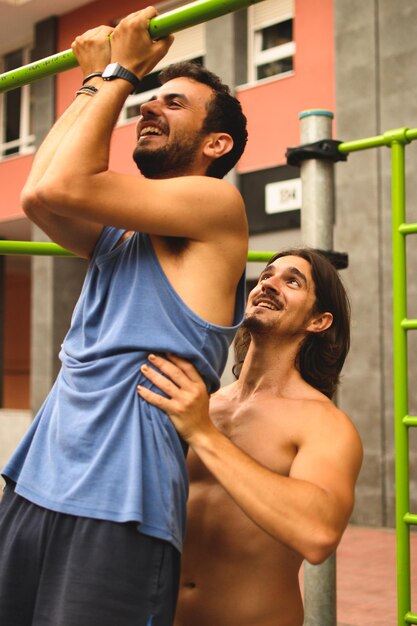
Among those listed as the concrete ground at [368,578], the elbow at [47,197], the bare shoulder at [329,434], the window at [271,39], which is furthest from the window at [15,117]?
the elbow at [47,197]

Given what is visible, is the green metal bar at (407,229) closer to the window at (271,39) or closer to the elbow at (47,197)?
the elbow at (47,197)

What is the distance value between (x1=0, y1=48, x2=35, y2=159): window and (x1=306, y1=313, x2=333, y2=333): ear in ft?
39.4

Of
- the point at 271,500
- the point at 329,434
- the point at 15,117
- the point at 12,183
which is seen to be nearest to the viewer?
the point at 271,500

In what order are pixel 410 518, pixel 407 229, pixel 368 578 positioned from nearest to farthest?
pixel 410 518
pixel 407 229
pixel 368 578

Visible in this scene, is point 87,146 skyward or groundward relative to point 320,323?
skyward

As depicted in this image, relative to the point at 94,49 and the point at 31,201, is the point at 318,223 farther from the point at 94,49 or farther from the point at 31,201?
the point at 31,201

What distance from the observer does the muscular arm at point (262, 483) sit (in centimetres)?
180

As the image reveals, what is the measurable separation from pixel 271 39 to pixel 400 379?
26.7 feet

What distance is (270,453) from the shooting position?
2.27m

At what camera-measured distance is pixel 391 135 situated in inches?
118

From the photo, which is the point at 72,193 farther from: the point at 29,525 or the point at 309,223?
the point at 309,223

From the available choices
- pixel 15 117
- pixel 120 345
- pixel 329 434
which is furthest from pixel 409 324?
pixel 15 117

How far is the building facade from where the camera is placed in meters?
8.57

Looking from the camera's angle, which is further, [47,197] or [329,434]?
[329,434]
